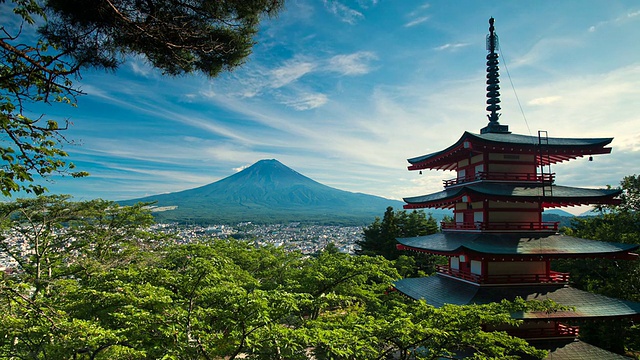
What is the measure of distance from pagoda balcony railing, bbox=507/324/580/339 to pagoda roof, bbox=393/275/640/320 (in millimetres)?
928

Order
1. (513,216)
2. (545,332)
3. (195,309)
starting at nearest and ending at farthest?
1. (195,309)
2. (545,332)
3. (513,216)

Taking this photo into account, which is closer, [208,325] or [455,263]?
[208,325]

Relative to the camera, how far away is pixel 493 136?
458 inches

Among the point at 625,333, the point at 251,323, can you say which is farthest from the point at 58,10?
the point at 625,333

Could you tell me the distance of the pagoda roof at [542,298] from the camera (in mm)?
8688

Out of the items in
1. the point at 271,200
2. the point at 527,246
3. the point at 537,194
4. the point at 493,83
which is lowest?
the point at 527,246

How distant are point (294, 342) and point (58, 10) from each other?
6319 mm

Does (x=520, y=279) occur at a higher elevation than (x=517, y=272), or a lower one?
lower

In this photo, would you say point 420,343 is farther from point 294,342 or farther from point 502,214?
point 502,214

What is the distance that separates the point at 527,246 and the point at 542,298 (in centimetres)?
153

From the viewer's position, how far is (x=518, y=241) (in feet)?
33.9

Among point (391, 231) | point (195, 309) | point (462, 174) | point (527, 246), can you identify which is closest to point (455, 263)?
point (527, 246)

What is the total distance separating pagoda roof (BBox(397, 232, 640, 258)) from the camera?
9516 mm

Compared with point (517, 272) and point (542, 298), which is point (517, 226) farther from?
point (542, 298)
